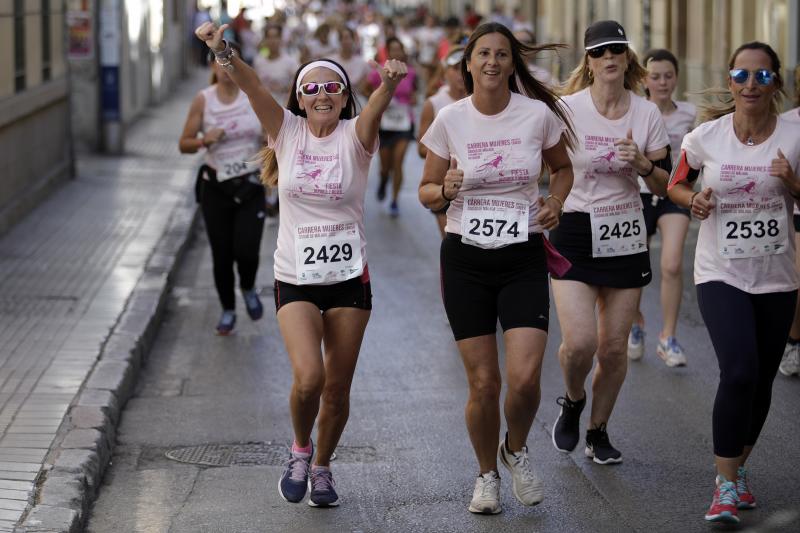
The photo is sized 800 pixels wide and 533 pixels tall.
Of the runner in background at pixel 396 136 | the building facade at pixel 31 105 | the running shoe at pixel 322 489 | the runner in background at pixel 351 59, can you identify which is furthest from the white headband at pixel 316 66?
the runner in background at pixel 351 59

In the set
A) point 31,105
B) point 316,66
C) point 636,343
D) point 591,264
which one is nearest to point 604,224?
point 591,264

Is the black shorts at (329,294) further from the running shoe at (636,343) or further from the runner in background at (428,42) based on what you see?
the runner in background at (428,42)

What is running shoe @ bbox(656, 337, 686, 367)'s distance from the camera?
9.13m

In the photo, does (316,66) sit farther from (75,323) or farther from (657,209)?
(75,323)

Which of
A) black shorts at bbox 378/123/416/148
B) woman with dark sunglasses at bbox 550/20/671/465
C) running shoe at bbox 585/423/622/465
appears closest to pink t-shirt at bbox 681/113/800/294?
Answer: woman with dark sunglasses at bbox 550/20/671/465

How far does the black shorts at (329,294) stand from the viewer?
20.5 ft

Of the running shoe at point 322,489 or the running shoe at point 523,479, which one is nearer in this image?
the running shoe at point 523,479

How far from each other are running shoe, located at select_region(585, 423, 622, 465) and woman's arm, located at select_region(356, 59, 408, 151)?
1.73 meters

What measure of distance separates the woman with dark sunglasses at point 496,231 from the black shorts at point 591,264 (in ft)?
1.96

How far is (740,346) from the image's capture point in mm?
5898

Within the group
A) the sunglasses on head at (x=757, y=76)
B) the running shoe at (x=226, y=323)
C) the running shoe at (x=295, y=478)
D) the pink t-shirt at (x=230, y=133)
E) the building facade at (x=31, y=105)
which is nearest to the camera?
the sunglasses on head at (x=757, y=76)

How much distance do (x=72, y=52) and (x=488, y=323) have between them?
1654 centimetres

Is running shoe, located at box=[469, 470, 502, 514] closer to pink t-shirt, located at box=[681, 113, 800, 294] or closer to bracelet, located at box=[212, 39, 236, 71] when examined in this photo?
pink t-shirt, located at box=[681, 113, 800, 294]

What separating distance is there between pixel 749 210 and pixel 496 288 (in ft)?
3.43
